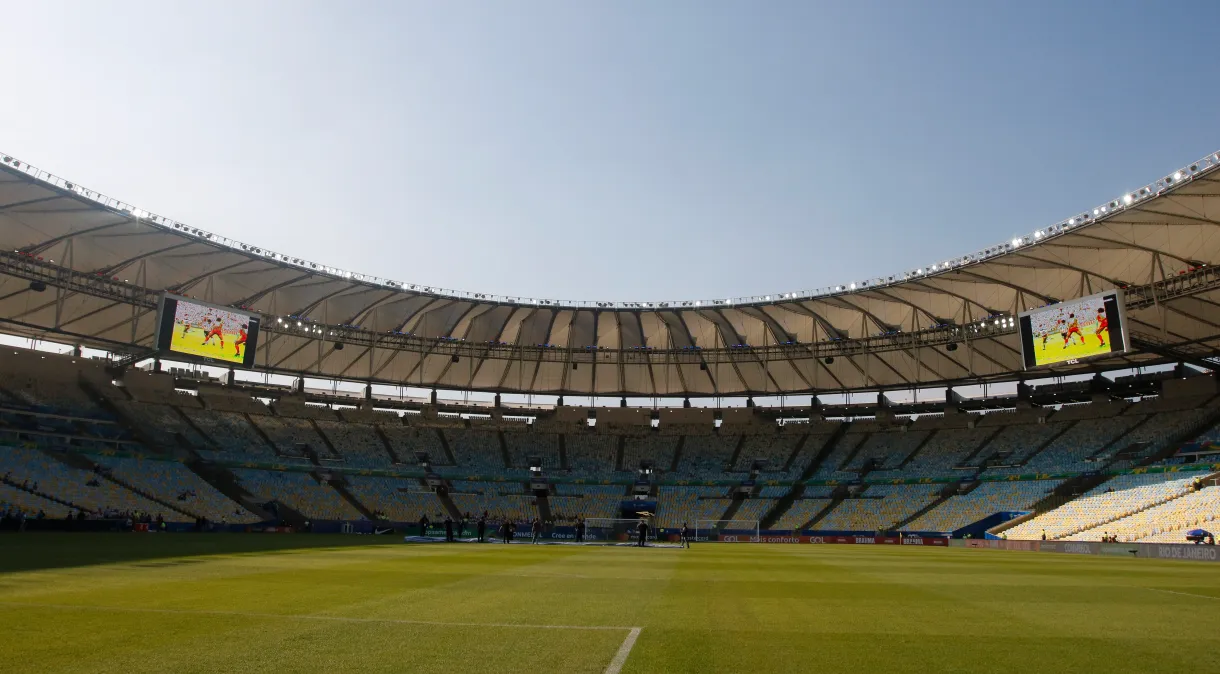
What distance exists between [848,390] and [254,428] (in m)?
47.6

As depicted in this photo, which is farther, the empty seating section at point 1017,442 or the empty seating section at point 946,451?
the empty seating section at point 946,451

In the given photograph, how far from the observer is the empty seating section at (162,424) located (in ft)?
175

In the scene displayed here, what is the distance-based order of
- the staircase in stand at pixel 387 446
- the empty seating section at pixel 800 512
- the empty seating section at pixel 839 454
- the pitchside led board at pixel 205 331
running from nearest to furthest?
the pitchside led board at pixel 205 331, the empty seating section at pixel 800 512, the empty seating section at pixel 839 454, the staircase in stand at pixel 387 446

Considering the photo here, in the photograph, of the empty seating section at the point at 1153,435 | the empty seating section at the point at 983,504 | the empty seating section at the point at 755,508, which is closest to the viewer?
the empty seating section at the point at 1153,435

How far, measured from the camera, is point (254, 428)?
59.7 meters

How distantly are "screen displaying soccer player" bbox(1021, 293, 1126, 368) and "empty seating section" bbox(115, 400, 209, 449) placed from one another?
5382 cm

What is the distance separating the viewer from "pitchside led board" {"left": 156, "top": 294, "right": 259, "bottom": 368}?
136 feet

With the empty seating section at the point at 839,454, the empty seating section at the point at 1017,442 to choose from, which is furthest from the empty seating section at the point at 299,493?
the empty seating section at the point at 1017,442

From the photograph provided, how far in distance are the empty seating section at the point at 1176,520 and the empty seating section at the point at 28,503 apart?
5402 cm

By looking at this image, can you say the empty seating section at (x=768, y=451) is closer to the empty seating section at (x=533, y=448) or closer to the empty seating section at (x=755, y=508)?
the empty seating section at (x=755, y=508)

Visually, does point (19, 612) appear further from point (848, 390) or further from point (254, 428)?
point (848, 390)

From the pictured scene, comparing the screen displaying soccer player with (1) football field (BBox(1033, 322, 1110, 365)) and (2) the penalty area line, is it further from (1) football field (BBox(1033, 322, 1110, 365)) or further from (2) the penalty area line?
(2) the penalty area line

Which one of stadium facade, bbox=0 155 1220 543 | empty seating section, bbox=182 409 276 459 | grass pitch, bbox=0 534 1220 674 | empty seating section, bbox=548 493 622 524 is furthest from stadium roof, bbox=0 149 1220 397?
grass pitch, bbox=0 534 1220 674

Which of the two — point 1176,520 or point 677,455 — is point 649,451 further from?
point 1176,520
